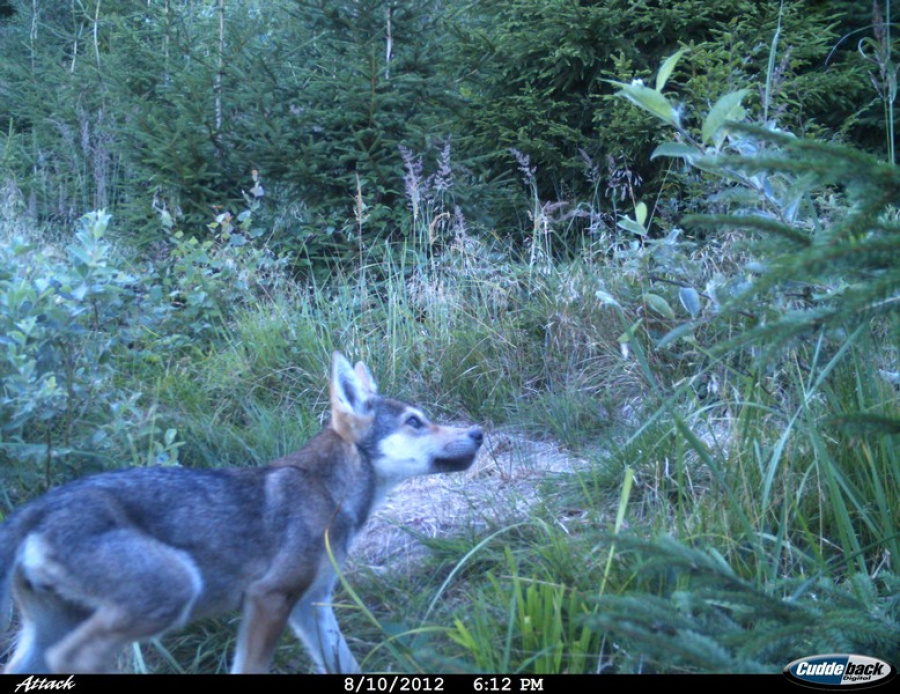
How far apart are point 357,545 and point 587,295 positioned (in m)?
2.70

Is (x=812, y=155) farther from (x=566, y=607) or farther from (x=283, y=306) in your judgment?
(x=283, y=306)

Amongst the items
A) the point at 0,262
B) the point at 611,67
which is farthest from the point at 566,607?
the point at 611,67

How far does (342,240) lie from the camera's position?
8.67 meters

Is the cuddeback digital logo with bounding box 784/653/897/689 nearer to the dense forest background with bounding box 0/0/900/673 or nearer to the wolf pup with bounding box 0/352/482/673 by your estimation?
the dense forest background with bounding box 0/0/900/673

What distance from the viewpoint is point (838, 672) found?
8.23 feet

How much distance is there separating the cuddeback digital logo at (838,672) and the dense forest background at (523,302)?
0.10 m

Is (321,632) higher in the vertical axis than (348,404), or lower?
lower

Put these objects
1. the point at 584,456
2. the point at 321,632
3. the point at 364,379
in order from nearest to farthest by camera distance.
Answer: the point at 321,632, the point at 364,379, the point at 584,456

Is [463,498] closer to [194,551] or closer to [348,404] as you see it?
[348,404]

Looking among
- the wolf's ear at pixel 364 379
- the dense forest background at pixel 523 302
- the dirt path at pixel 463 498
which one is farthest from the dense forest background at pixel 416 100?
the wolf's ear at pixel 364 379

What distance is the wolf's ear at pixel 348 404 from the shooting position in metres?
4.12

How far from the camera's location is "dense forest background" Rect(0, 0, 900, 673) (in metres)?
2.92

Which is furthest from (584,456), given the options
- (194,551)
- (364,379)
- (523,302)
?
(194,551)

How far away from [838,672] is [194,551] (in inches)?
90.3
